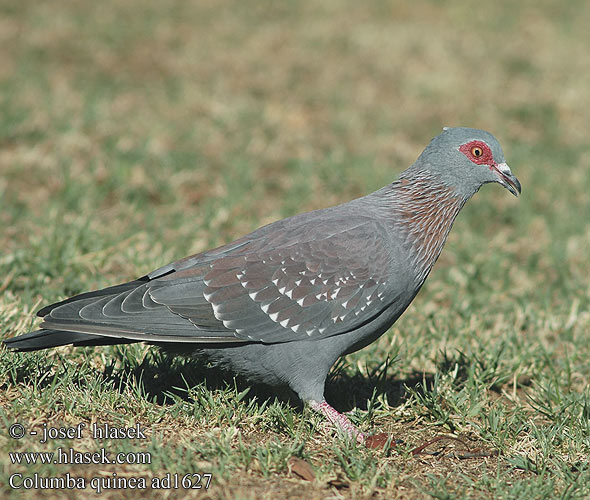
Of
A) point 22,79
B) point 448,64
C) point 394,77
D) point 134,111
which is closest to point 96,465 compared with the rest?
point 134,111

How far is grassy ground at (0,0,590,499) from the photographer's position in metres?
3.49

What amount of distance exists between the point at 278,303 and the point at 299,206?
317cm

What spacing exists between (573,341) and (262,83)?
525 centimetres

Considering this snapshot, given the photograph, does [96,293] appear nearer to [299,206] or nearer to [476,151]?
[476,151]

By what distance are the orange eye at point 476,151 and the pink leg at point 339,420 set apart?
1.58 metres

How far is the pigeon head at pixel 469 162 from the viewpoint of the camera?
4.13 metres

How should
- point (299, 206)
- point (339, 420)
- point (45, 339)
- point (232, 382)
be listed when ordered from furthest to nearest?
point (299, 206), point (232, 382), point (339, 420), point (45, 339)

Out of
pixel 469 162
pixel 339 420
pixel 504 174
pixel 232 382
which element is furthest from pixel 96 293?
pixel 504 174

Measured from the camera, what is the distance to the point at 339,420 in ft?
12.1

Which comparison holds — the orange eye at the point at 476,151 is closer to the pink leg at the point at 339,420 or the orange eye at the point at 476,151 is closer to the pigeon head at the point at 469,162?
the pigeon head at the point at 469,162

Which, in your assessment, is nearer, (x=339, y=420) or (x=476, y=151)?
(x=339, y=420)

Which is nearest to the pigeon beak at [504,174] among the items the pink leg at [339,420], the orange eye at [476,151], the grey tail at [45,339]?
the orange eye at [476,151]

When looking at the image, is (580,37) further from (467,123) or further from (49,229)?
(49,229)

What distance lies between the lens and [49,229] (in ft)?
18.5
